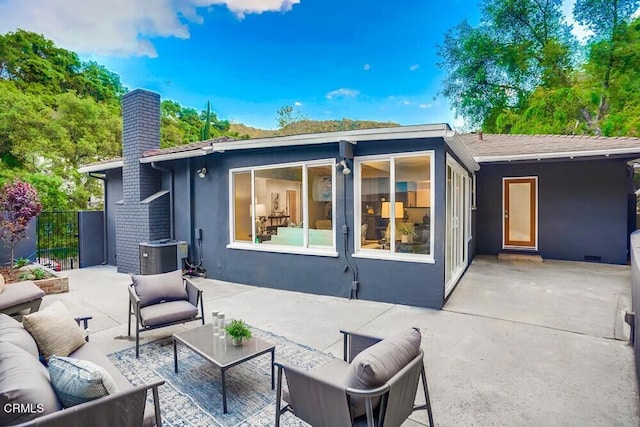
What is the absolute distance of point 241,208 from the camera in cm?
731

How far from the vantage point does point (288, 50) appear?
88.2ft

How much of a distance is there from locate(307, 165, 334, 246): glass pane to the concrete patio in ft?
3.58

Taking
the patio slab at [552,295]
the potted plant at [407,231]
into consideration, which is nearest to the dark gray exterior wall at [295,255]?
the potted plant at [407,231]

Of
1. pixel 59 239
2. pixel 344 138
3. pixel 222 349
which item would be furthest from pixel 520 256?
pixel 59 239

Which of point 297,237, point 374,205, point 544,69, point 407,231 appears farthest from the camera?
point 544,69

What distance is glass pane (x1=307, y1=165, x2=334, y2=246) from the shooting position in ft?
20.5

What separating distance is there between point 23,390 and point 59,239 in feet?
33.6

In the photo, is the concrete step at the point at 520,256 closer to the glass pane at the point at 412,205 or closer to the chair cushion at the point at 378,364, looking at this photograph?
the glass pane at the point at 412,205

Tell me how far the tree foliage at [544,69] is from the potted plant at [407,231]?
564 inches

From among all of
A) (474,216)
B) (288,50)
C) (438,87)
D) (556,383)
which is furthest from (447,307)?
(288,50)

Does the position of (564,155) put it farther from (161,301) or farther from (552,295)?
(161,301)

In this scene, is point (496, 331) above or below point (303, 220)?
below

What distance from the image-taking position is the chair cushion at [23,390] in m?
1.60

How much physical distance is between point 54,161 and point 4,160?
1.73m
